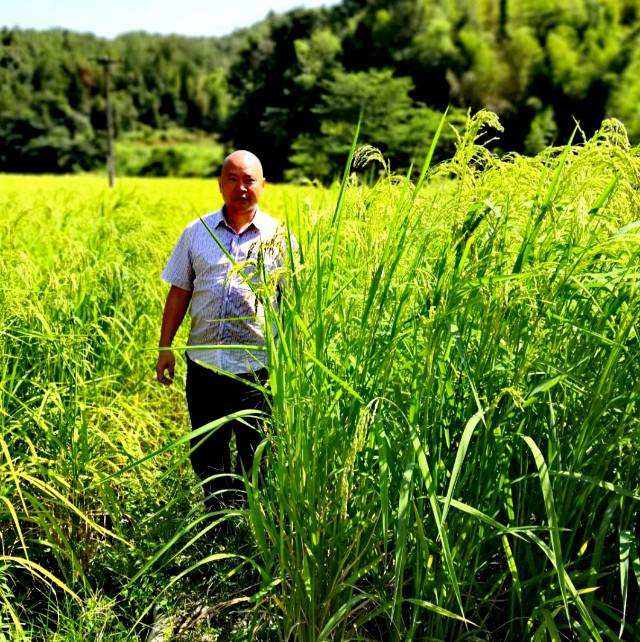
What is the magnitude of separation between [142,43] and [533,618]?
12955 centimetres

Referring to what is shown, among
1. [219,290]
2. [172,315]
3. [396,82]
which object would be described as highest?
[396,82]

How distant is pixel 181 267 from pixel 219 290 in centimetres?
24

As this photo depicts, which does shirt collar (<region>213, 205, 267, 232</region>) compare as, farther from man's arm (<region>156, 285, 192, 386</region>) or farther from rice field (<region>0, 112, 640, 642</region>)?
rice field (<region>0, 112, 640, 642</region>)

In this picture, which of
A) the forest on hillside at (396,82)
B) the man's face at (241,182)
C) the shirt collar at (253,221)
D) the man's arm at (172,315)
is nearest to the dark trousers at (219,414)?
the man's arm at (172,315)

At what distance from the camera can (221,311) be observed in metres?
2.85

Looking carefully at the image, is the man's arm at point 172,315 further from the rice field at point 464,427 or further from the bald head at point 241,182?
the rice field at point 464,427

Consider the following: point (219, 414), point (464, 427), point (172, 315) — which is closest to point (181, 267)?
point (172, 315)

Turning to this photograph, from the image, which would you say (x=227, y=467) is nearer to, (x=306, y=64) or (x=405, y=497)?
(x=405, y=497)

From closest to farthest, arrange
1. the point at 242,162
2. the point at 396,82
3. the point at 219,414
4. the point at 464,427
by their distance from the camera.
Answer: the point at 464,427
the point at 242,162
the point at 219,414
the point at 396,82

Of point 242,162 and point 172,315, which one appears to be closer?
point 242,162

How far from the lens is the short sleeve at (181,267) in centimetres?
294

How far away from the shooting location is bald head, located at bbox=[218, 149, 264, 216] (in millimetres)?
2799

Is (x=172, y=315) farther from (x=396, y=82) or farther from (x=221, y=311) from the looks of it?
(x=396, y=82)

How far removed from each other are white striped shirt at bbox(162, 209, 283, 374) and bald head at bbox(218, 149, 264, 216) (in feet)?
0.26
